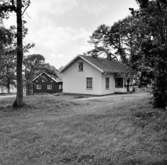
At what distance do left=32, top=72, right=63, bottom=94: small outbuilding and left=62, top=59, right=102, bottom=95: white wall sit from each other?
8997 millimetres

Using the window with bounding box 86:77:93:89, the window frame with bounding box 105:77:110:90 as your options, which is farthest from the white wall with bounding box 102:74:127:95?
the window with bounding box 86:77:93:89

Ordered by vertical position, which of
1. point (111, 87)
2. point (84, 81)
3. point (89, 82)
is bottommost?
point (111, 87)

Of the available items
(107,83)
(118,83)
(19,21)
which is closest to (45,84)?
(118,83)

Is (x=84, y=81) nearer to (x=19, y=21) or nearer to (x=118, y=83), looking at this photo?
(x=118, y=83)

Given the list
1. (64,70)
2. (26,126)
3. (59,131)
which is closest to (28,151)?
(59,131)

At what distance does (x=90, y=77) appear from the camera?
2414 centimetres

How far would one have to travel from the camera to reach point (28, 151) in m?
5.20

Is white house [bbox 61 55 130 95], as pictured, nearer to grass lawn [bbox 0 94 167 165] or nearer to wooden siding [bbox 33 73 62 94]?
wooden siding [bbox 33 73 62 94]

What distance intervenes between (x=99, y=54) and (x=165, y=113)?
30.7 m

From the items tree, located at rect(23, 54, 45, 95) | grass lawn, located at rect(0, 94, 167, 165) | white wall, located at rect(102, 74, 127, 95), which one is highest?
tree, located at rect(23, 54, 45, 95)

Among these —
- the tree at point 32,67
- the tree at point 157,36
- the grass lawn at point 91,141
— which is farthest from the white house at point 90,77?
the tree at point 157,36

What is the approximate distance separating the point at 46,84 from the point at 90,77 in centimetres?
1439

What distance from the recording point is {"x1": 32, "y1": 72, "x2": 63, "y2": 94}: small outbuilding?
35.5 metres

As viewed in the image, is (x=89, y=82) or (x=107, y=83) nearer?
(x=89, y=82)
